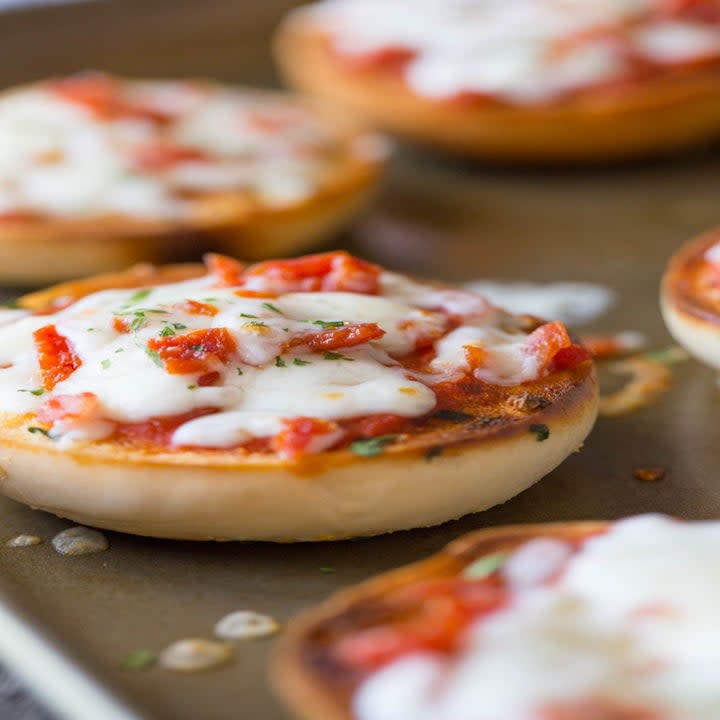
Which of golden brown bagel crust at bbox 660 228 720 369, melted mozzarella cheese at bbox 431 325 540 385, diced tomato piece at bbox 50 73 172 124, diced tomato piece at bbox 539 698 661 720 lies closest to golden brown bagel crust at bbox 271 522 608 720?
diced tomato piece at bbox 539 698 661 720

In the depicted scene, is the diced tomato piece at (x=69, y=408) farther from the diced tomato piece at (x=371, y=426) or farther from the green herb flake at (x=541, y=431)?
the green herb flake at (x=541, y=431)

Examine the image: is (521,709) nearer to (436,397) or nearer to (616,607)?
(616,607)

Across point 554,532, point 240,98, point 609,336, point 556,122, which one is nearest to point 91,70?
point 240,98

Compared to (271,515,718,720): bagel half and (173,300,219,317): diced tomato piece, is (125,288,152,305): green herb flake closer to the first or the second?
(173,300,219,317): diced tomato piece

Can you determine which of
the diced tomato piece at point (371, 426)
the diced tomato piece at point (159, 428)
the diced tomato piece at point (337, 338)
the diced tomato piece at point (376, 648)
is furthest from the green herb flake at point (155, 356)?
the diced tomato piece at point (376, 648)

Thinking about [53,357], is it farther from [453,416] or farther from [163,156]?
[163,156]

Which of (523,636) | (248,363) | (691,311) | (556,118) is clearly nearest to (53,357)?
(248,363)

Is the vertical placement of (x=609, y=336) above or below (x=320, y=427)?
below
